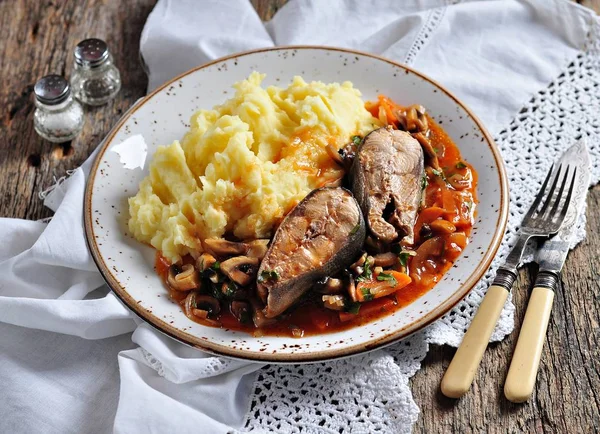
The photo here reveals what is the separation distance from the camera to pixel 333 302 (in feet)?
16.1

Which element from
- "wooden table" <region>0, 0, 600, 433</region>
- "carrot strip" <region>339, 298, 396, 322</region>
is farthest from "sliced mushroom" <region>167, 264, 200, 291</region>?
"wooden table" <region>0, 0, 600, 433</region>

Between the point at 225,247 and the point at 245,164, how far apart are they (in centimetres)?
66

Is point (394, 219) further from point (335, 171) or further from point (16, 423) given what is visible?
point (16, 423)

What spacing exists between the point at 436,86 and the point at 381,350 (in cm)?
263

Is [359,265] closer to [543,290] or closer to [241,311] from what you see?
[241,311]

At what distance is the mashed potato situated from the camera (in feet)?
17.6

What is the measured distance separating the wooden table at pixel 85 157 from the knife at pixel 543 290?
16 cm

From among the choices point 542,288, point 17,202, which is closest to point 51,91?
point 17,202

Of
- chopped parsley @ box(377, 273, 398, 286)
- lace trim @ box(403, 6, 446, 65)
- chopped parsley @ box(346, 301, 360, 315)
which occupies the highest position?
lace trim @ box(403, 6, 446, 65)

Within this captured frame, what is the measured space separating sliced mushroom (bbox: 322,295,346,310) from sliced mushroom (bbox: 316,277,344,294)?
2.8 inches

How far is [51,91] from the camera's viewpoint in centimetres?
638

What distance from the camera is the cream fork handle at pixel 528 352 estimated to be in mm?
4648

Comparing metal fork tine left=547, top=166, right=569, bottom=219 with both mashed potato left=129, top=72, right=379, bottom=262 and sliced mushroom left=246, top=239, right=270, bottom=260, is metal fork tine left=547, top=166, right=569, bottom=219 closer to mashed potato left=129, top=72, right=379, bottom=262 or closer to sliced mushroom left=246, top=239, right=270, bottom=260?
mashed potato left=129, top=72, right=379, bottom=262

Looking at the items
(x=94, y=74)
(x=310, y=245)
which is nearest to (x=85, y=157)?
(x=94, y=74)
